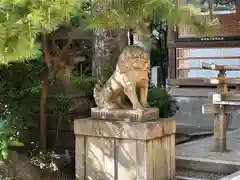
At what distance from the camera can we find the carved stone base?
5535 mm

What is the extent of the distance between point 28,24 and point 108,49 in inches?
93.2

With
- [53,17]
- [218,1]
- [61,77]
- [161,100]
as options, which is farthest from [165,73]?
[53,17]

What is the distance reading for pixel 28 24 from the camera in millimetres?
3955

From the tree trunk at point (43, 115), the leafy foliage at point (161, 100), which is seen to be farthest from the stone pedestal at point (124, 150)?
the leafy foliage at point (161, 100)

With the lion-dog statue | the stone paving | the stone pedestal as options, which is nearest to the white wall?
the stone paving

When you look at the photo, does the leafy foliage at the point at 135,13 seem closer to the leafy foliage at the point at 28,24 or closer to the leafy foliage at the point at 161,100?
the leafy foliage at the point at 28,24

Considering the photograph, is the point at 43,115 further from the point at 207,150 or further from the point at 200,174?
the point at 207,150

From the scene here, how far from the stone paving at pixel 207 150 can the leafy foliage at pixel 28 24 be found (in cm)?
373

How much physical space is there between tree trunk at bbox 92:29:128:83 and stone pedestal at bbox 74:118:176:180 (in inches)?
31.4

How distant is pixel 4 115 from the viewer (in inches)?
250

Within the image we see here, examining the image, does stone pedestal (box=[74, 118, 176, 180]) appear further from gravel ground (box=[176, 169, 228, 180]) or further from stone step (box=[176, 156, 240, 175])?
stone step (box=[176, 156, 240, 175])

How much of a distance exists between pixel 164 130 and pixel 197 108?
6.12 metres

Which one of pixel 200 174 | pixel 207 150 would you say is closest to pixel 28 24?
pixel 200 174

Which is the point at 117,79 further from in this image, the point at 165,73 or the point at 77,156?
the point at 165,73
